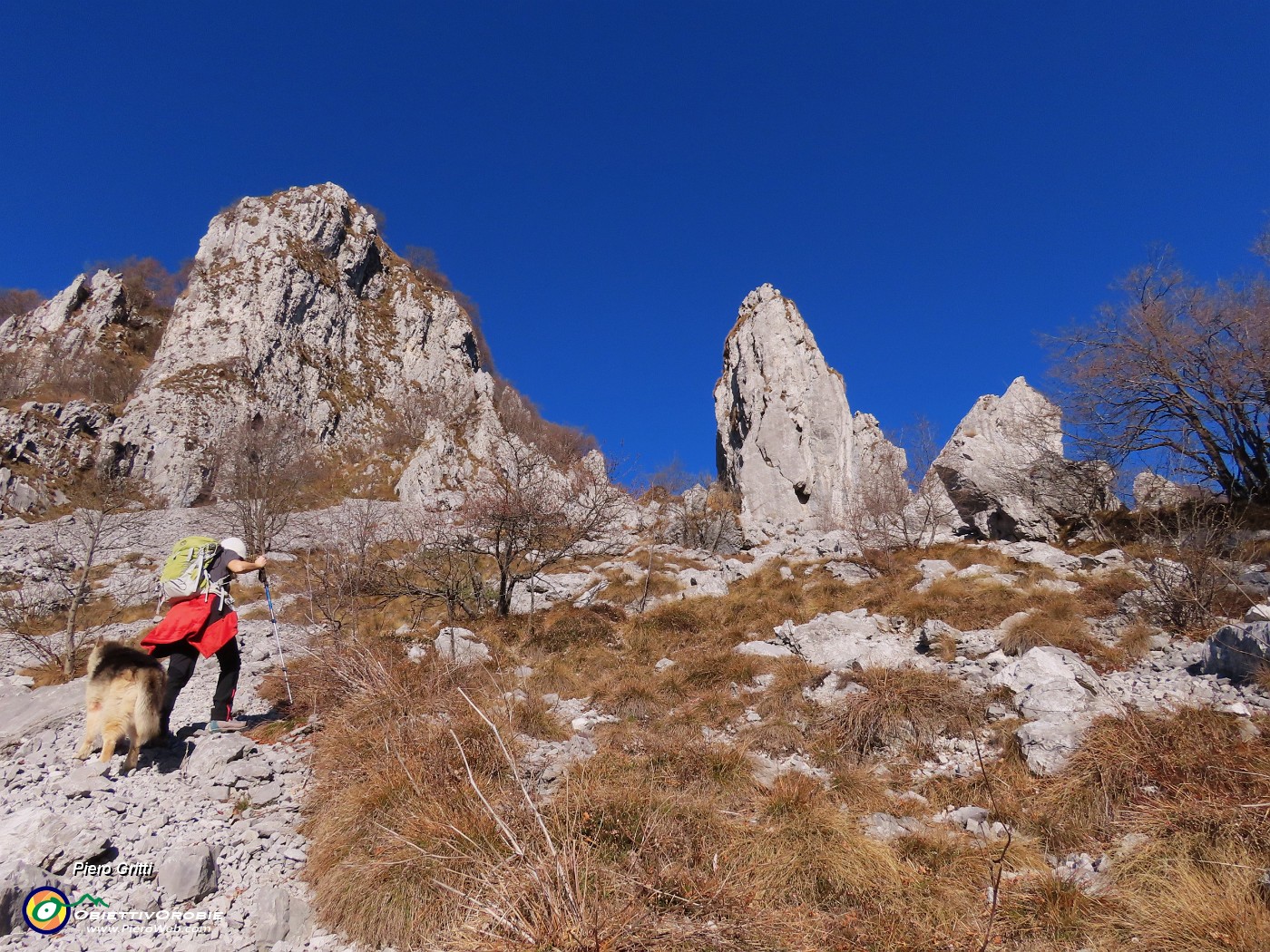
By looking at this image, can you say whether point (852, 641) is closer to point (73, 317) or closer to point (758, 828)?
point (758, 828)

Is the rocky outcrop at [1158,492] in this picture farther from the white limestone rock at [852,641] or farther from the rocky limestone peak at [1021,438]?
the white limestone rock at [852,641]

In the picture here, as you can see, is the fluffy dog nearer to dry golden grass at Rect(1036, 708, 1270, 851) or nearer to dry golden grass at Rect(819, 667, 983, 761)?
dry golden grass at Rect(819, 667, 983, 761)

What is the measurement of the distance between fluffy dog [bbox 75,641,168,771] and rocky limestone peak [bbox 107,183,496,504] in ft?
96.4

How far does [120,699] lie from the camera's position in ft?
13.6

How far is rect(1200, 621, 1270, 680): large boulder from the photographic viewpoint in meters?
4.38

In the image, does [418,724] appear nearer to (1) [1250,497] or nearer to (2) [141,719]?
(2) [141,719]

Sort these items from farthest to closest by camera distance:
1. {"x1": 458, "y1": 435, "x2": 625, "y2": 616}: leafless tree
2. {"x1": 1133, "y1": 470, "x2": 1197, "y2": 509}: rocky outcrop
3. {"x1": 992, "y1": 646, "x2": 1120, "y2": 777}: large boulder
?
{"x1": 1133, "y1": 470, "x2": 1197, "y2": 509}: rocky outcrop, {"x1": 458, "y1": 435, "x2": 625, "y2": 616}: leafless tree, {"x1": 992, "y1": 646, "x2": 1120, "y2": 777}: large boulder

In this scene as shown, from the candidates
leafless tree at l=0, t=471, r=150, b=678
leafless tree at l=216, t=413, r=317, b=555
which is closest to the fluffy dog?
leafless tree at l=0, t=471, r=150, b=678

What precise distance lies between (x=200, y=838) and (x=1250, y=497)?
17.4 meters

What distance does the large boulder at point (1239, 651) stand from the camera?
4375 mm

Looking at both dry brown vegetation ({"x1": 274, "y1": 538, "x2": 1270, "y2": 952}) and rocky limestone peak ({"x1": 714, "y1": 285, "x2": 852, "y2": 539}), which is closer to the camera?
dry brown vegetation ({"x1": 274, "y1": 538, "x2": 1270, "y2": 952})

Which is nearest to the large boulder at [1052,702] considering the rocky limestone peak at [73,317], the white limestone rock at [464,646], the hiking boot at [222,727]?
the white limestone rock at [464,646]

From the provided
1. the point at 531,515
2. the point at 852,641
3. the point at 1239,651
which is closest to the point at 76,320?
the point at 531,515

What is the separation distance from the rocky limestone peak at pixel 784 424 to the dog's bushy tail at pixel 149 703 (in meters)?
29.1
